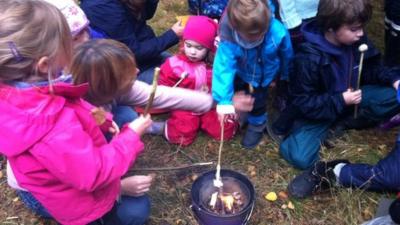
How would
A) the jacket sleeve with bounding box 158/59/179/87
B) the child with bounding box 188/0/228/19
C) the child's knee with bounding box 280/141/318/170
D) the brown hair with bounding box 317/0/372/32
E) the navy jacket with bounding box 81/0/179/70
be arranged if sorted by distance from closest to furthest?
the brown hair with bounding box 317/0/372/32 < the child's knee with bounding box 280/141/318/170 < the navy jacket with bounding box 81/0/179/70 < the jacket sleeve with bounding box 158/59/179/87 < the child with bounding box 188/0/228/19

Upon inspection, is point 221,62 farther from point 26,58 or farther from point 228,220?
point 26,58

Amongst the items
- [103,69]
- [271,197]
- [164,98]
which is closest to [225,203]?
[271,197]

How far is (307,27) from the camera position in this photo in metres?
2.95

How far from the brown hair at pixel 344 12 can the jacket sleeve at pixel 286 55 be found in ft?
0.88

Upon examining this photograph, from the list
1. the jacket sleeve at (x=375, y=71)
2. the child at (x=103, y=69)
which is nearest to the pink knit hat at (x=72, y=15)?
the child at (x=103, y=69)

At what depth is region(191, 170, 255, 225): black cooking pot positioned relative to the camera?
7.86 ft

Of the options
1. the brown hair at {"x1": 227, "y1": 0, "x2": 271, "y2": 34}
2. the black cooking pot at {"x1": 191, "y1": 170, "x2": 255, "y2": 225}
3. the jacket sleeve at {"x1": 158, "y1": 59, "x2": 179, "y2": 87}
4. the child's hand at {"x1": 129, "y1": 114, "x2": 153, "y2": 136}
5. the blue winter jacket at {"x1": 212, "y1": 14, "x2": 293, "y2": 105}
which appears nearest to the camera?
the child's hand at {"x1": 129, "y1": 114, "x2": 153, "y2": 136}

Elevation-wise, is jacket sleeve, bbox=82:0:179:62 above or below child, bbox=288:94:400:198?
above

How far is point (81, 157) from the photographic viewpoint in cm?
171

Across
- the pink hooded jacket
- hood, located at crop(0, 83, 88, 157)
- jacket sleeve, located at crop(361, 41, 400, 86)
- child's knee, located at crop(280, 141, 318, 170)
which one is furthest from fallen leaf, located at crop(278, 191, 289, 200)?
hood, located at crop(0, 83, 88, 157)

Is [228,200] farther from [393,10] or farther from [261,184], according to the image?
[393,10]

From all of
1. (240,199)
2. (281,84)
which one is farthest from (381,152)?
(240,199)

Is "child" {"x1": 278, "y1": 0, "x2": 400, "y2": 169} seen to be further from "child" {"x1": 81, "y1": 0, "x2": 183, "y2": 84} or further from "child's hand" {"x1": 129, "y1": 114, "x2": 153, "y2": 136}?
"child's hand" {"x1": 129, "y1": 114, "x2": 153, "y2": 136}

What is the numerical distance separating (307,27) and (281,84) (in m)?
0.61
